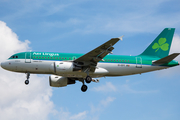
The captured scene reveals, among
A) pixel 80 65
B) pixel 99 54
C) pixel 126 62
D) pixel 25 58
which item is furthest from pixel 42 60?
pixel 126 62

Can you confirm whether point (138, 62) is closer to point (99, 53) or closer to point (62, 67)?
point (99, 53)

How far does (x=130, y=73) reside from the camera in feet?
135

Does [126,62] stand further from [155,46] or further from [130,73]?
[155,46]

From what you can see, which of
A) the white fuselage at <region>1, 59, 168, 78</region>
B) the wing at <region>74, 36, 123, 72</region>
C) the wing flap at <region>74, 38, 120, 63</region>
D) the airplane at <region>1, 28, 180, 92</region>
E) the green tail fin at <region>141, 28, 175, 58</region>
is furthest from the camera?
the green tail fin at <region>141, 28, 175, 58</region>

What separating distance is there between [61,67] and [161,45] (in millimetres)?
15631

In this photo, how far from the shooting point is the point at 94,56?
3756 centimetres

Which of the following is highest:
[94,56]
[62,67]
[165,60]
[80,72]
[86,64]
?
[94,56]

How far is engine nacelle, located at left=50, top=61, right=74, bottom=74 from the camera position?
122 feet

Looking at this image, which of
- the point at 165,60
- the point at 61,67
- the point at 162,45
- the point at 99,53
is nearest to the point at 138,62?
the point at 165,60

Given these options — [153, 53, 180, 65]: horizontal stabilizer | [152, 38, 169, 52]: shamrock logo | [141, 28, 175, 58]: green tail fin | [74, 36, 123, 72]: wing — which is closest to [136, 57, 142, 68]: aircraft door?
[153, 53, 180, 65]: horizontal stabilizer

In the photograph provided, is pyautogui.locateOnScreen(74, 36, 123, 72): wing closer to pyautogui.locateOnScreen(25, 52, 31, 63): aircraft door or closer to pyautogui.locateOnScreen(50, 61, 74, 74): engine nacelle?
pyautogui.locateOnScreen(50, 61, 74, 74): engine nacelle

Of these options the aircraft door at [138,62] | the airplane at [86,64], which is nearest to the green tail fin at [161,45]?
the airplane at [86,64]

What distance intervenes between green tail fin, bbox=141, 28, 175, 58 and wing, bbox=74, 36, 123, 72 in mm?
8666

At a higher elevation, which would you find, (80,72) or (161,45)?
(161,45)
